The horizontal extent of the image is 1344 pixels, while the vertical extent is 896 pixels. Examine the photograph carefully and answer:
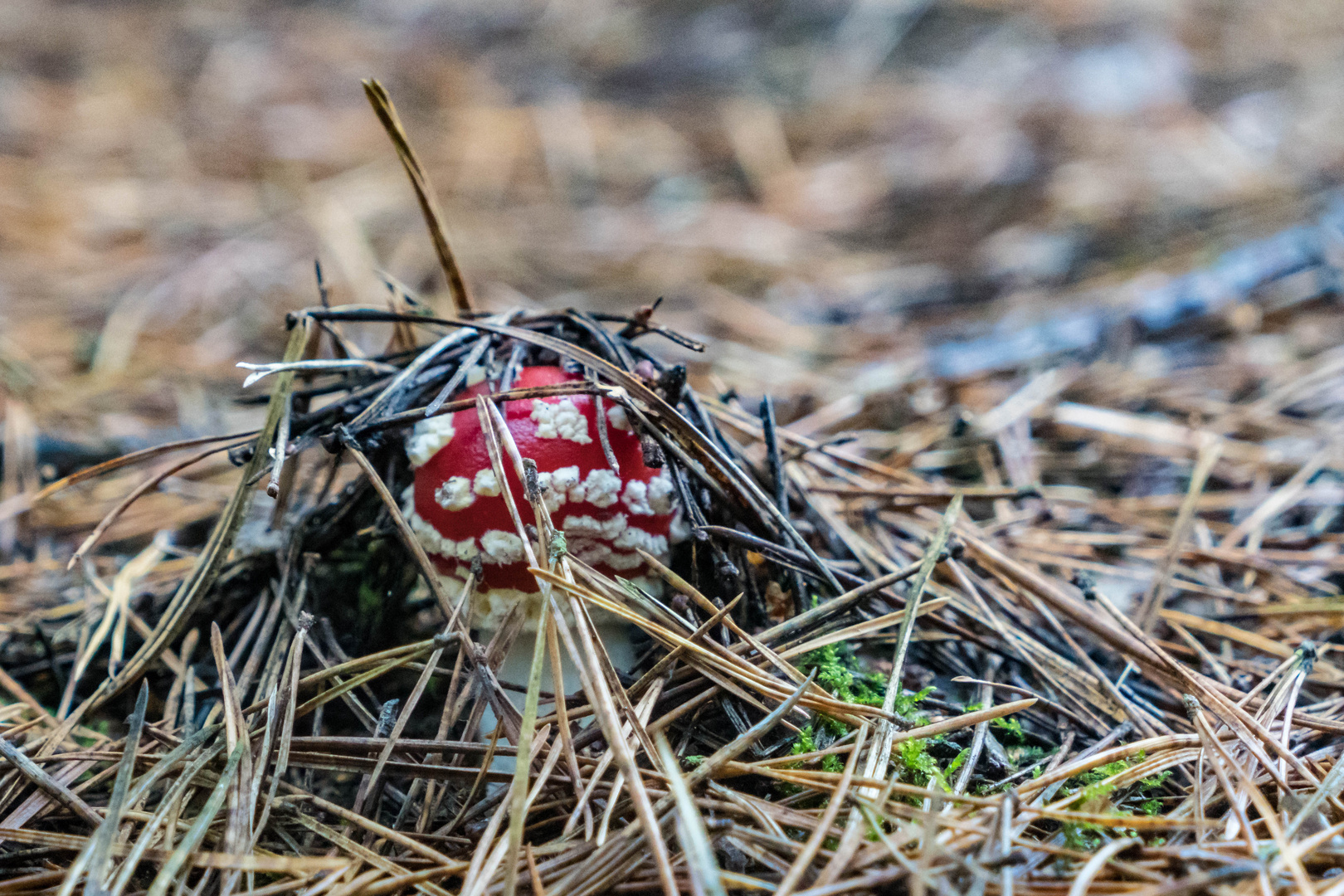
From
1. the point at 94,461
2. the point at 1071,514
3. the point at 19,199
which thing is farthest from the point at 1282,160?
the point at 19,199

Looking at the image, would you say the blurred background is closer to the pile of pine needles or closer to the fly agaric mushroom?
the pile of pine needles

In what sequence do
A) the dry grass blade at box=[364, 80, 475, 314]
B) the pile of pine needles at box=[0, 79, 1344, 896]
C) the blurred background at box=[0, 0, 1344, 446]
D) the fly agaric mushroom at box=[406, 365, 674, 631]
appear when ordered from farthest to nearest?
the blurred background at box=[0, 0, 1344, 446], the dry grass blade at box=[364, 80, 475, 314], the fly agaric mushroom at box=[406, 365, 674, 631], the pile of pine needles at box=[0, 79, 1344, 896]

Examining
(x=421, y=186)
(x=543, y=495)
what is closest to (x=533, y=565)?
(x=543, y=495)

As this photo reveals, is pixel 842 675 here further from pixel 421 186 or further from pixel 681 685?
pixel 421 186

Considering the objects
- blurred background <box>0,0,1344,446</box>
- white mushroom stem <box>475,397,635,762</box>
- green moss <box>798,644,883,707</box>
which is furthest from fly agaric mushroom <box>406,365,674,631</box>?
blurred background <box>0,0,1344,446</box>

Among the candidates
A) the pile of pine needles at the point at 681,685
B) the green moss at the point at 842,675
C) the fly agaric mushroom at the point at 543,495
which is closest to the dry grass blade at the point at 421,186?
the pile of pine needles at the point at 681,685

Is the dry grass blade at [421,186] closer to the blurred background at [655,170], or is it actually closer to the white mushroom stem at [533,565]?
the white mushroom stem at [533,565]

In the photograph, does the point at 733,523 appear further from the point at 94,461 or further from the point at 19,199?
the point at 19,199
